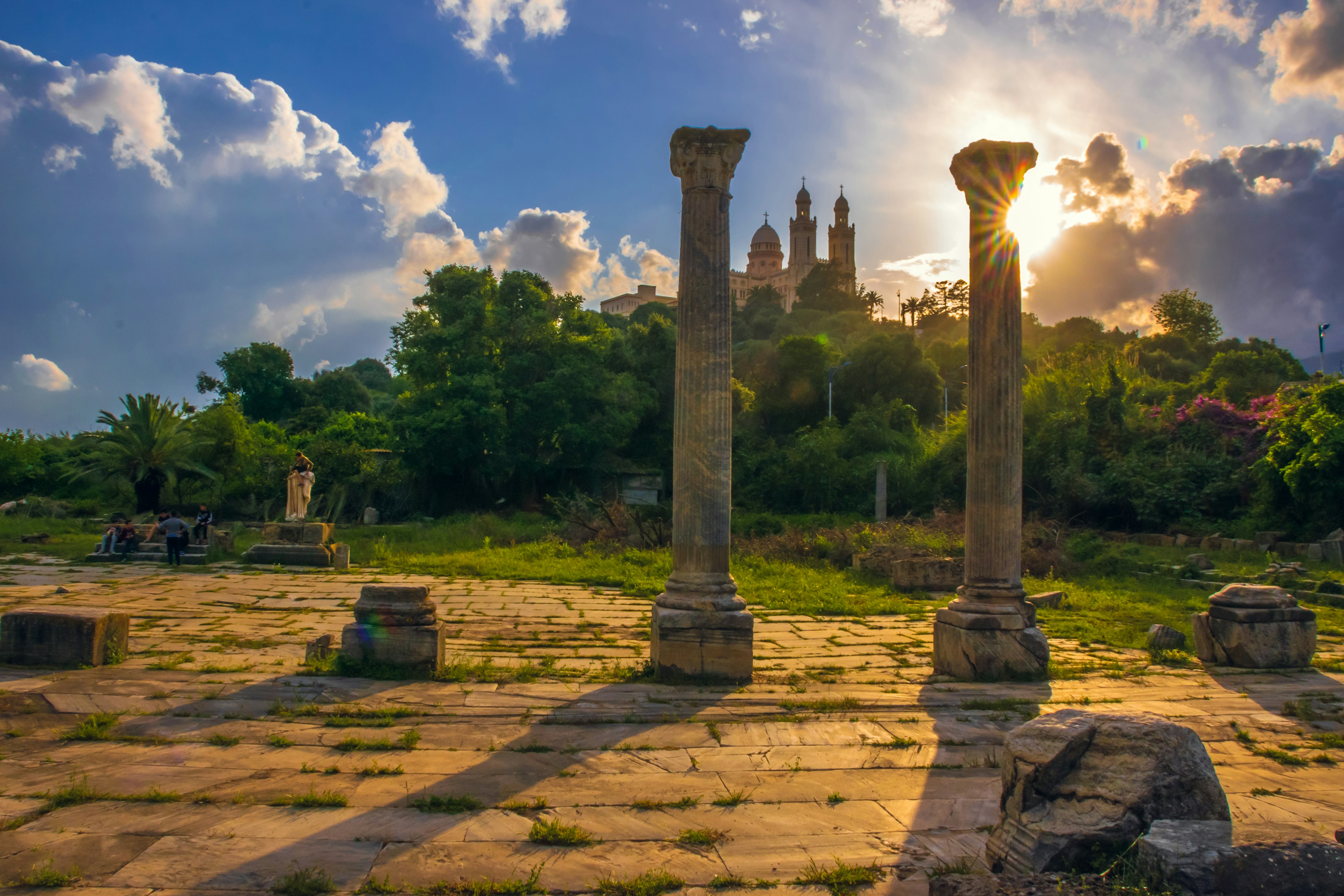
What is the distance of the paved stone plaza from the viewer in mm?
3195

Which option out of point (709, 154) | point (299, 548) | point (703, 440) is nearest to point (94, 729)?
point (703, 440)

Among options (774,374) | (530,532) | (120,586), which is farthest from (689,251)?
(774,374)

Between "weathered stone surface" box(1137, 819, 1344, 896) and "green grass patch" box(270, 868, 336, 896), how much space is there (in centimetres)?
275

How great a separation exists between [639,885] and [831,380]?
32.1 m

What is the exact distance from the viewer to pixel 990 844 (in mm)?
2973

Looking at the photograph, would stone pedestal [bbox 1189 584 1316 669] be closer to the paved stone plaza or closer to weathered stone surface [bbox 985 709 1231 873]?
the paved stone plaza

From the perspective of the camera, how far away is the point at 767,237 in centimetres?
11388

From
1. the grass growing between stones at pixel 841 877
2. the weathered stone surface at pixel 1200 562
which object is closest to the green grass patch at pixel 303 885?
the grass growing between stones at pixel 841 877

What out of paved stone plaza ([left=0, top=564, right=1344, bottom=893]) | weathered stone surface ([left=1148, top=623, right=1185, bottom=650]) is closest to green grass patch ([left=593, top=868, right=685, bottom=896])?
paved stone plaza ([left=0, top=564, right=1344, bottom=893])

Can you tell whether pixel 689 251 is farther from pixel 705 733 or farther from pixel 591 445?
pixel 591 445

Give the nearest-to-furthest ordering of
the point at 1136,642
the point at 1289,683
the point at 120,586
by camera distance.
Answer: the point at 1289,683 < the point at 1136,642 < the point at 120,586

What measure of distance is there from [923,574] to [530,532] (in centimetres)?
1095

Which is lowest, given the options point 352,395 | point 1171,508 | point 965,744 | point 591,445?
point 965,744

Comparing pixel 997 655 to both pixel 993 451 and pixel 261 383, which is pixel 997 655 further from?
pixel 261 383
